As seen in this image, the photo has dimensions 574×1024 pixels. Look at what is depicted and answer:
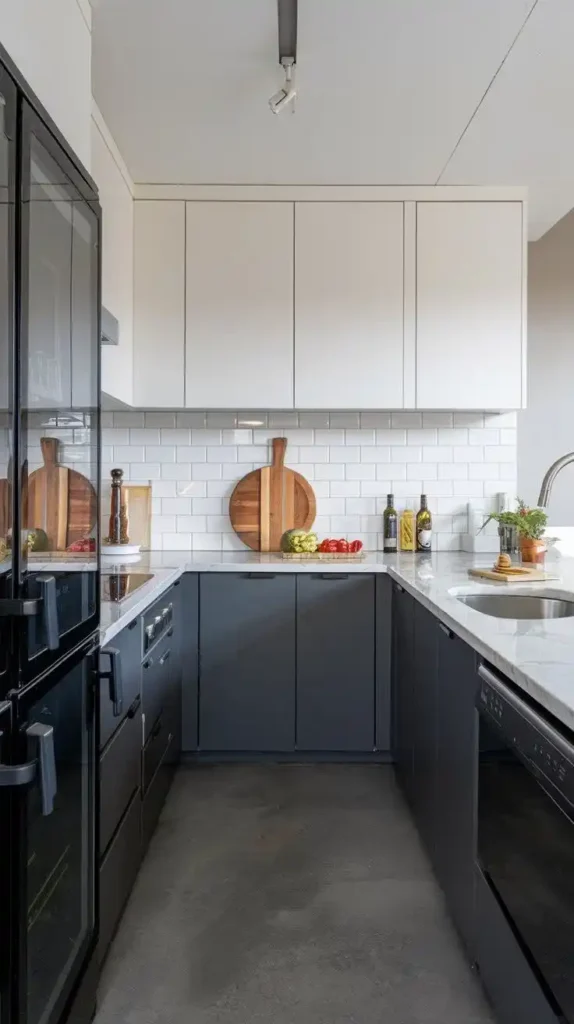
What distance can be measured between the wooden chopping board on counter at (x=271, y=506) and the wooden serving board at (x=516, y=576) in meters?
1.12

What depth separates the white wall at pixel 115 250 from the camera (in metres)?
2.61

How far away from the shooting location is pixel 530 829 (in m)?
1.25

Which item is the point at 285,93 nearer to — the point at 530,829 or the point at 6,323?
the point at 6,323

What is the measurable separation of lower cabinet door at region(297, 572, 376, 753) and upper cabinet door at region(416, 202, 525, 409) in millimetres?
977

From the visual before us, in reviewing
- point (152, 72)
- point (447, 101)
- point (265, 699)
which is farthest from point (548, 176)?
point (265, 699)

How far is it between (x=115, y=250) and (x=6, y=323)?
197cm

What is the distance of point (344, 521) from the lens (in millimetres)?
3533

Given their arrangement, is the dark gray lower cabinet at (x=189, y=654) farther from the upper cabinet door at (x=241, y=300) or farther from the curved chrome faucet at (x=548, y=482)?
the curved chrome faucet at (x=548, y=482)

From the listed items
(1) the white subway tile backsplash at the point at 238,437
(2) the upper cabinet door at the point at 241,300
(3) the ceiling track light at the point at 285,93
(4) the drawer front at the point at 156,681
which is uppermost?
(3) the ceiling track light at the point at 285,93

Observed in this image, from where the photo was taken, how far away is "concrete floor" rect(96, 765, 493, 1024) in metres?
1.61

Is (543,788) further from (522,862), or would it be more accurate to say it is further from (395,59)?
(395,59)

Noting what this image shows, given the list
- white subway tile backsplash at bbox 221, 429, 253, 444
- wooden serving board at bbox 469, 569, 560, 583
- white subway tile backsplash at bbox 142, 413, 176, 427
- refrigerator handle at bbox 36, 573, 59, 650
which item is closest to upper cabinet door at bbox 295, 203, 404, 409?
white subway tile backsplash at bbox 221, 429, 253, 444

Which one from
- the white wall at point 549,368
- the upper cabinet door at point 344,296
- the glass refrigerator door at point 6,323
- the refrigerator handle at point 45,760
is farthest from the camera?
the white wall at point 549,368

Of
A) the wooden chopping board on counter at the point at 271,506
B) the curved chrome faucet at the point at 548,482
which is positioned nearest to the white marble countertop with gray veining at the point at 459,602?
the wooden chopping board on counter at the point at 271,506
